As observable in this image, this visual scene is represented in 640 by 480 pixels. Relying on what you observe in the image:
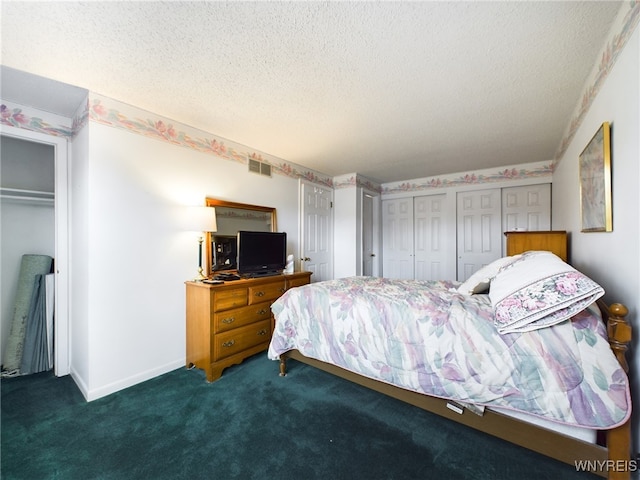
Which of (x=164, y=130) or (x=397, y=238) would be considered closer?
(x=164, y=130)

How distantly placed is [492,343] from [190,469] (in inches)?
67.9

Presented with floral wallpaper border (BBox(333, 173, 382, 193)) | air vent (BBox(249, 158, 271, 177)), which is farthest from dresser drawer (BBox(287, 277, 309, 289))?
floral wallpaper border (BBox(333, 173, 382, 193))

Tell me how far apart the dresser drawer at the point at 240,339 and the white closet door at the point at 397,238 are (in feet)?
9.89

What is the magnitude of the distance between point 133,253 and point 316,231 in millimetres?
2528

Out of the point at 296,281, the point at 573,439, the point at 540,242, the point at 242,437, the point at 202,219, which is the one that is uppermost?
the point at 202,219

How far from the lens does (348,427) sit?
1.67m

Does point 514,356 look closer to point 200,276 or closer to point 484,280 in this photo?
point 484,280

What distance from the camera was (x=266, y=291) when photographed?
275 cm

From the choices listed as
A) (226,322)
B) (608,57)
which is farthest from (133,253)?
(608,57)

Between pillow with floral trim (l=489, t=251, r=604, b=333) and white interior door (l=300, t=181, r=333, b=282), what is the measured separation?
2.76 metres

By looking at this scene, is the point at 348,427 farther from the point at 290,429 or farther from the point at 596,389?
the point at 596,389

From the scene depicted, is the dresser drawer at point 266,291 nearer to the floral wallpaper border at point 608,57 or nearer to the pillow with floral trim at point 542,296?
the pillow with floral trim at point 542,296

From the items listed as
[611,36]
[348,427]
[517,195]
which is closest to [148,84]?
[348,427]

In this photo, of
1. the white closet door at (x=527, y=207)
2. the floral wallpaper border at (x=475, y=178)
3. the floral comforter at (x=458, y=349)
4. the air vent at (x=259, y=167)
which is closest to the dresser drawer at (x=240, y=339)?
the floral comforter at (x=458, y=349)
